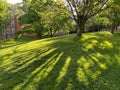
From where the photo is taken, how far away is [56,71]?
1170 centimetres

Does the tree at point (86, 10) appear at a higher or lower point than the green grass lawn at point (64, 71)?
higher

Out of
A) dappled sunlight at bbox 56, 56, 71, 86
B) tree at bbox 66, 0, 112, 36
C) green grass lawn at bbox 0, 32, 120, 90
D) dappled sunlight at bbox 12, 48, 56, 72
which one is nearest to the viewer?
green grass lawn at bbox 0, 32, 120, 90

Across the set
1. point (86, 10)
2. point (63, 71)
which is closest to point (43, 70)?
point (63, 71)

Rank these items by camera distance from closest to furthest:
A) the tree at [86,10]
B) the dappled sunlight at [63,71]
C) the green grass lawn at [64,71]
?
the green grass lawn at [64,71]
the dappled sunlight at [63,71]
the tree at [86,10]

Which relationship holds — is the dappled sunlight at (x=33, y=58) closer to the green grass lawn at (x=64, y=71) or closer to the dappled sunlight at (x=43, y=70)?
the green grass lawn at (x=64, y=71)

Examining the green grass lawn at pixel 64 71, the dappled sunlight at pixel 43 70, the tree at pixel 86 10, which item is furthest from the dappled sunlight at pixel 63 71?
the tree at pixel 86 10

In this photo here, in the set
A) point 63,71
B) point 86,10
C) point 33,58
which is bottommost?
point 63,71

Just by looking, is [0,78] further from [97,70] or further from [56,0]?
[56,0]

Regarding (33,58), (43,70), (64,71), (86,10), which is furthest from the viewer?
(86,10)

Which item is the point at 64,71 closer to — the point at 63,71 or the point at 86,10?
the point at 63,71

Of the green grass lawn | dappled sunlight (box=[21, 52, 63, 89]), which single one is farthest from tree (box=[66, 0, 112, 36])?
dappled sunlight (box=[21, 52, 63, 89])

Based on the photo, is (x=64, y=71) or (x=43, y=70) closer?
(x=64, y=71)

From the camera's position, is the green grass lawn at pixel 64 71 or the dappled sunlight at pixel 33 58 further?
the dappled sunlight at pixel 33 58

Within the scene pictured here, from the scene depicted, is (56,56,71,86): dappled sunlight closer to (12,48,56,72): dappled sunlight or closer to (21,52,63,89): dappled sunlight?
(21,52,63,89): dappled sunlight
